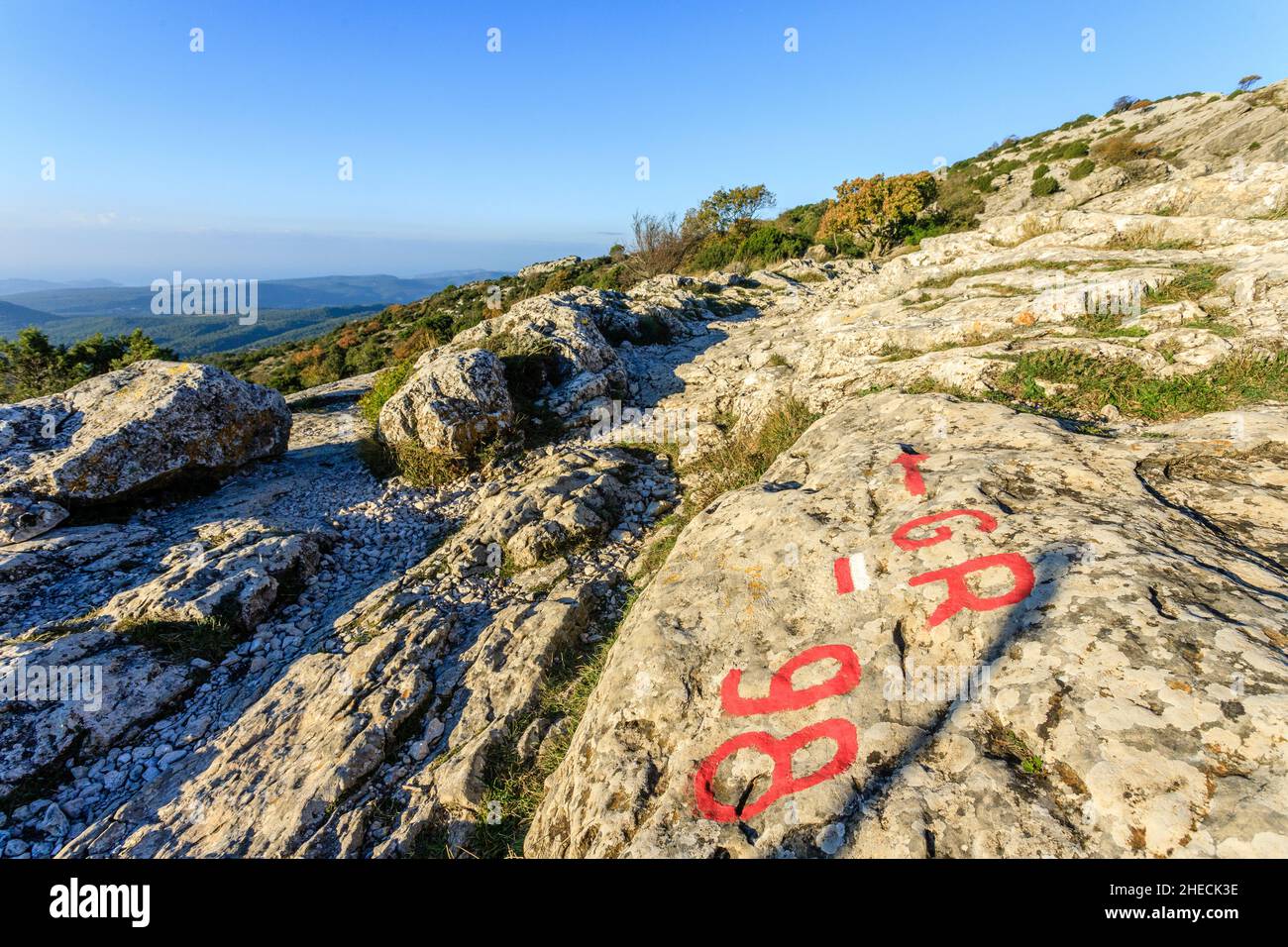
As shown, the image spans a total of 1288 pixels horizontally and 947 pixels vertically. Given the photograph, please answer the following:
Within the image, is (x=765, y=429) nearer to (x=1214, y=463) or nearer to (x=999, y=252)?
(x=1214, y=463)

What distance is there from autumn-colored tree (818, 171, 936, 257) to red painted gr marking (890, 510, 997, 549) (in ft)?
119

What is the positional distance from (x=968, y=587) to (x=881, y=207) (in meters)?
38.3

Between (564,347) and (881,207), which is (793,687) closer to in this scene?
(564,347)

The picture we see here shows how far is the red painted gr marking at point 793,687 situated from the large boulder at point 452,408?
8387 millimetres

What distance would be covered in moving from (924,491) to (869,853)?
10.8 ft

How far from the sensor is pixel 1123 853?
88.6 inches

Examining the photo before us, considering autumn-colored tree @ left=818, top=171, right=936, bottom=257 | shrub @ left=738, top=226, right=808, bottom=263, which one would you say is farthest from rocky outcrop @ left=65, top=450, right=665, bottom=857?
autumn-colored tree @ left=818, top=171, right=936, bottom=257

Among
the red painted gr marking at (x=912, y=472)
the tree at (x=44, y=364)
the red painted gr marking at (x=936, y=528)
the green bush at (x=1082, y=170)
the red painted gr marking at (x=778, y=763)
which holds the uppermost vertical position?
the green bush at (x=1082, y=170)

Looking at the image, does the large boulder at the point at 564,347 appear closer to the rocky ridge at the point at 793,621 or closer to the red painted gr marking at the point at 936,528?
the rocky ridge at the point at 793,621

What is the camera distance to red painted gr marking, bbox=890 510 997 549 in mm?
4164

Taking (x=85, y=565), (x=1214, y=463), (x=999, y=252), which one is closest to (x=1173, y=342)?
(x=1214, y=463)

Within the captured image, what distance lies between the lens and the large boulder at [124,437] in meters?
8.52

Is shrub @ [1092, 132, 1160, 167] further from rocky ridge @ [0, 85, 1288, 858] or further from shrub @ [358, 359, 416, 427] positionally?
shrub @ [358, 359, 416, 427]

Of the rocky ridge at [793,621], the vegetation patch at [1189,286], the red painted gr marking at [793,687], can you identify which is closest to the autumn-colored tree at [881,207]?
the rocky ridge at [793,621]
